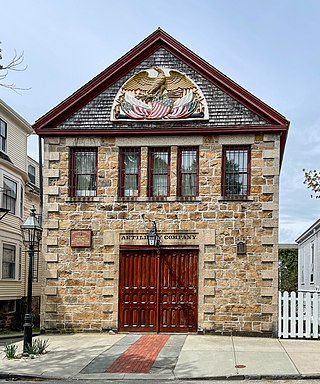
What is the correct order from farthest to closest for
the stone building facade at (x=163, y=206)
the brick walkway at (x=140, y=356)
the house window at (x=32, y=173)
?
the house window at (x=32, y=173) < the stone building facade at (x=163, y=206) < the brick walkway at (x=140, y=356)

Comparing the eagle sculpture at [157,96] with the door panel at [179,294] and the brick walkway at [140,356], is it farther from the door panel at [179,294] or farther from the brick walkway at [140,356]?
the brick walkway at [140,356]

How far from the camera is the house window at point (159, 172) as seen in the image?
1833 cm

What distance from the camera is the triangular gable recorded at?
1814cm

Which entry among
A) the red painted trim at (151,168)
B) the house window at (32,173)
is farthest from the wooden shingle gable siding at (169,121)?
the house window at (32,173)

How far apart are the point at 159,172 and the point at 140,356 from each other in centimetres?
577

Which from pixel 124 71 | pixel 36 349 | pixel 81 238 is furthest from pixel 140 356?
pixel 124 71

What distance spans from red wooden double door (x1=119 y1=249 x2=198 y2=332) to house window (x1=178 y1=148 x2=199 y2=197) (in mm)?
1699

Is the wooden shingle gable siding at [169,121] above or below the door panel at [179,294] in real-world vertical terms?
above

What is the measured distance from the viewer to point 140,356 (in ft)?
47.5

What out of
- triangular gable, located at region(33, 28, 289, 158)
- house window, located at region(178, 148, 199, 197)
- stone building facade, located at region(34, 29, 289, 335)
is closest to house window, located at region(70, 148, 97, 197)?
stone building facade, located at region(34, 29, 289, 335)

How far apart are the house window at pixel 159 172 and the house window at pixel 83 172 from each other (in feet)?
5.26

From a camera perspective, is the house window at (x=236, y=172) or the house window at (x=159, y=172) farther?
the house window at (x=159, y=172)

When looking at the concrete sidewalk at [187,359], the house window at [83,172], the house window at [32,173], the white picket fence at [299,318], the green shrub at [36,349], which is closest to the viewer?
the concrete sidewalk at [187,359]

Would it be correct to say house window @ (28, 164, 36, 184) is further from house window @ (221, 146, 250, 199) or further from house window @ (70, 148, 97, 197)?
house window @ (221, 146, 250, 199)
